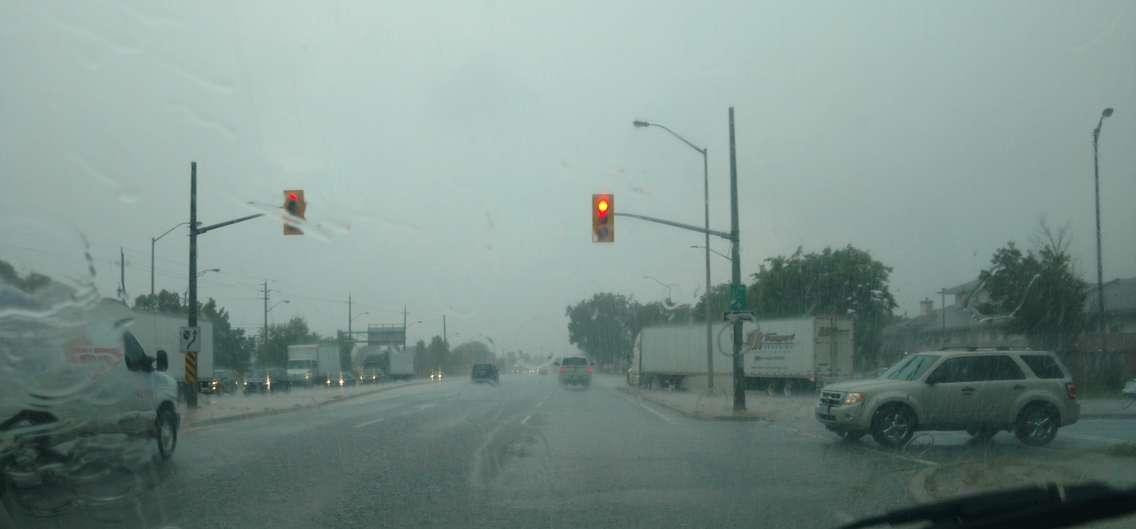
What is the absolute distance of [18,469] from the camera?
11273mm

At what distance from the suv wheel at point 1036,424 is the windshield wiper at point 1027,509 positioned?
1213cm

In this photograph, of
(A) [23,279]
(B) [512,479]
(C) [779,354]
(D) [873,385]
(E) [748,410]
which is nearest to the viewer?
(A) [23,279]

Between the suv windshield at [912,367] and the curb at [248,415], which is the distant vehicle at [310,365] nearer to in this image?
the curb at [248,415]

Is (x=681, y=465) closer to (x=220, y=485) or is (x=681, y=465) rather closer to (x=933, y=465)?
(x=933, y=465)

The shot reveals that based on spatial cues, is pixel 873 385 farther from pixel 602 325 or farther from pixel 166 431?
pixel 602 325

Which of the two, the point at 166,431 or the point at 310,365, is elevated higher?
the point at 166,431

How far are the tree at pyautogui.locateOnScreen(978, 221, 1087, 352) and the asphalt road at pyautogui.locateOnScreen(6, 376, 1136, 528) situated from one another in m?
19.8

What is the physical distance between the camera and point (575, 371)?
5794 cm

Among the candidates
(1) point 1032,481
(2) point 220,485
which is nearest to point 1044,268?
(1) point 1032,481

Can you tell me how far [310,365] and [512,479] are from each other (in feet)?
179

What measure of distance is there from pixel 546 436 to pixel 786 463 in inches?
263

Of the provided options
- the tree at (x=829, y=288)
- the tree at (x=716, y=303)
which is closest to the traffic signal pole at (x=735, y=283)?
the tree at (x=829, y=288)

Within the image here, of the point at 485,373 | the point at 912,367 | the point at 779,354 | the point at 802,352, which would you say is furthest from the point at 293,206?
the point at 485,373

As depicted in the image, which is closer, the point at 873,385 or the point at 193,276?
the point at 873,385
